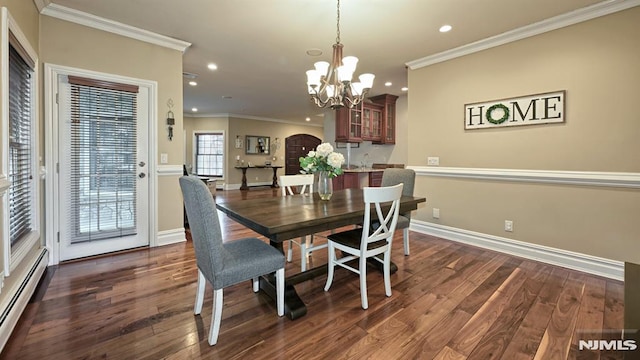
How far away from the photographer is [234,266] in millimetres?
1722

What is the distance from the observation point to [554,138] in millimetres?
2967

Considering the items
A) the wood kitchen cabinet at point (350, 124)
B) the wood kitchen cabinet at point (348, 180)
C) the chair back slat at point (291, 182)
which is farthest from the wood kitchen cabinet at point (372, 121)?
the chair back slat at point (291, 182)

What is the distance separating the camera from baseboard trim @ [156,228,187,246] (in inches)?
137

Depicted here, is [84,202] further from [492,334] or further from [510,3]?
[510,3]

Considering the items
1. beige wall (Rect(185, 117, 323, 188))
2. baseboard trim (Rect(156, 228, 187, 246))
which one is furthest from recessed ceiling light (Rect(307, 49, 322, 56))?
beige wall (Rect(185, 117, 323, 188))

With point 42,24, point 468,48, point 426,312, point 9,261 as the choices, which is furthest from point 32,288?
point 468,48

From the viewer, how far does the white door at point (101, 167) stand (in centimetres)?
292

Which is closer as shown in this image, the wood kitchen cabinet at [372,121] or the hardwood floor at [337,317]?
A: the hardwood floor at [337,317]

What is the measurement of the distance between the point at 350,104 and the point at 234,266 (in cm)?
186

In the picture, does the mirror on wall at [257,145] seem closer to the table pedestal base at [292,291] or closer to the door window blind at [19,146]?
the door window blind at [19,146]

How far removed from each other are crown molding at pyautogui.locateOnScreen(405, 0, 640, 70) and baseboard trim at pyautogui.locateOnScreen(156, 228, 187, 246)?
397cm

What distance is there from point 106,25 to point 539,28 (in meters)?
4.50

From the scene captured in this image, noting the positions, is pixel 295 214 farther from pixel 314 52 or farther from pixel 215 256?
pixel 314 52
